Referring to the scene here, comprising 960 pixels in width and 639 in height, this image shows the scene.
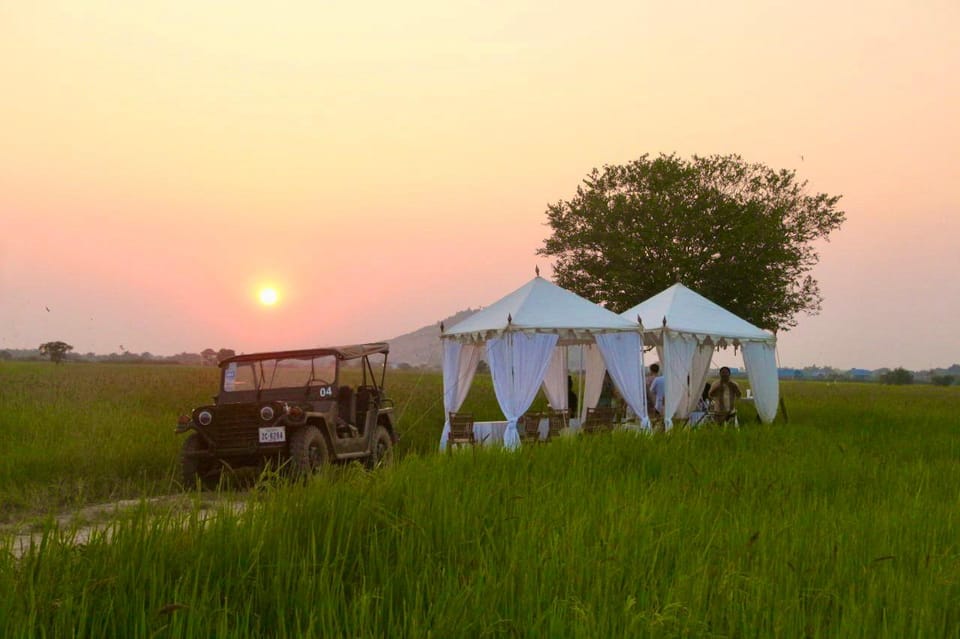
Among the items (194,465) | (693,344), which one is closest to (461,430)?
(194,465)

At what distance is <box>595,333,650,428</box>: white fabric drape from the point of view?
17922 millimetres

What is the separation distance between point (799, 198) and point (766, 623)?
117 ft

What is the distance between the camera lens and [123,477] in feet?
43.1

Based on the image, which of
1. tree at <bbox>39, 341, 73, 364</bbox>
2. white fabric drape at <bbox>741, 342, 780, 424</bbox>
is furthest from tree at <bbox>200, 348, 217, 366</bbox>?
tree at <bbox>39, 341, 73, 364</bbox>

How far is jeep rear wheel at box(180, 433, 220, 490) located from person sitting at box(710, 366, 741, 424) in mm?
11892

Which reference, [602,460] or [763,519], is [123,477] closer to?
[602,460]

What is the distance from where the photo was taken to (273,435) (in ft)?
38.9

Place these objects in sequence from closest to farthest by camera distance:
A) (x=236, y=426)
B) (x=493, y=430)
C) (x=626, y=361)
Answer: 1. (x=236, y=426)
2. (x=493, y=430)
3. (x=626, y=361)

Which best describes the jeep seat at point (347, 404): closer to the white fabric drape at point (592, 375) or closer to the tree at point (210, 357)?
the tree at point (210, 357)

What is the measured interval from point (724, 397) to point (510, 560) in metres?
16.3

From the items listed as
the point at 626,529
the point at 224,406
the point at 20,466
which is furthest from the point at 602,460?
the point at 20,466

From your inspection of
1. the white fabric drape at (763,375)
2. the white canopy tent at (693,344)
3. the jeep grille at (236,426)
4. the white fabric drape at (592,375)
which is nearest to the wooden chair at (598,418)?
the white canopy tent at (693,344)

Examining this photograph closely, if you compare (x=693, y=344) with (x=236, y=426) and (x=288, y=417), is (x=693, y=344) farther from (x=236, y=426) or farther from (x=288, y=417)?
(x=236, y=426)

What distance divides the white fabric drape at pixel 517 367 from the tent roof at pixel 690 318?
11.6 ft
